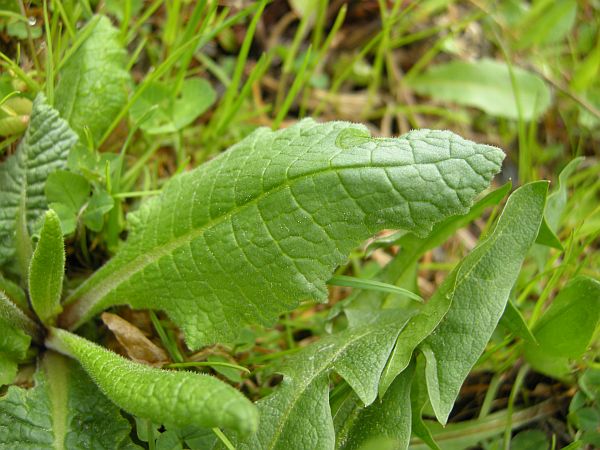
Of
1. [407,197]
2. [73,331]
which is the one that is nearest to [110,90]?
[73,331]

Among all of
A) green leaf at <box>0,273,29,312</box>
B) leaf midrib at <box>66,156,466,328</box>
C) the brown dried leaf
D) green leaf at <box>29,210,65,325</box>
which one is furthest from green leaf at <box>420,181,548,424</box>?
green leaf at <box>0,273,29,312</box>

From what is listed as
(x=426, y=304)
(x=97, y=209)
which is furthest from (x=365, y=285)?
(x=97, y=209)

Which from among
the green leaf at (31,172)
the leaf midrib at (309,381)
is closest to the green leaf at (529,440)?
the leaf midrib at (309,381)

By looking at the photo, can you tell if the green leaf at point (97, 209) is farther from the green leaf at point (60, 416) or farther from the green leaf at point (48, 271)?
the green leaf at point (60, 416)

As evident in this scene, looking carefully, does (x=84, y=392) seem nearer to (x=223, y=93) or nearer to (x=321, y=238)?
(x=321, y=238)

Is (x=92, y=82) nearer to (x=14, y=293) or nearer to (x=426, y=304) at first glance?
(x=14, y=293)

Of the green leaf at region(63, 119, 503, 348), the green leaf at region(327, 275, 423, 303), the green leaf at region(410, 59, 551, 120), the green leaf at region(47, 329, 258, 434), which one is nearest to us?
the green leaf at region(47, 329, 258, 434)

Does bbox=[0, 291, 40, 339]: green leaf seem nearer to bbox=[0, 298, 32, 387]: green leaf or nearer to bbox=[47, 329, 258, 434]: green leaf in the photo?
bbox=[0, 298, 32, 387]: green leaf
